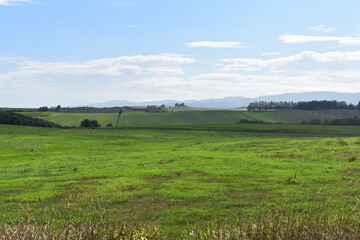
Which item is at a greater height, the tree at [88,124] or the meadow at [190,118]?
the meadow at [190,118]

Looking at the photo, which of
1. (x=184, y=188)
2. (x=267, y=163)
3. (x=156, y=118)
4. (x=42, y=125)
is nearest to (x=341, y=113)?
(x=156, y=118)

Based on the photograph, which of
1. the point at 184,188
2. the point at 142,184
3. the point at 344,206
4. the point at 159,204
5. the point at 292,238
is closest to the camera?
the point at 292,238

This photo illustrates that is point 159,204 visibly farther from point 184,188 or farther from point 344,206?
point 344,206

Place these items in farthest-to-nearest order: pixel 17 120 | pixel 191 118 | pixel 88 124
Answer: pixel 191 118
pixel 88 124
pixel 17 120

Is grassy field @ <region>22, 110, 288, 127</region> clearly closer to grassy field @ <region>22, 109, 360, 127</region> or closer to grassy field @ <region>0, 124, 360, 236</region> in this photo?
grassy field @ <region>22, 109, 360, 127</region>

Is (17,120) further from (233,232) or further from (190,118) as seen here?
(233,232)

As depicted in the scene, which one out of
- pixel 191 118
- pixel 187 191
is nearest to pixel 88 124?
pixel 191 118

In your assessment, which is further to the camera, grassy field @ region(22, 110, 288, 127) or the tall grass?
grassy field @ region(22, 110, 288, 127)

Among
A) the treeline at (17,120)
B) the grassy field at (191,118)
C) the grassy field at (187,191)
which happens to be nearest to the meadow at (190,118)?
the grassy field at (191,118)

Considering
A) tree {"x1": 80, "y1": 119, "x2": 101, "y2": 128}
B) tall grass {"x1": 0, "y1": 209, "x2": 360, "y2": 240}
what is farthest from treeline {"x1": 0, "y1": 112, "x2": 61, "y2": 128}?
tall grass {"x1": 0, "y1": 209, "x2": 360, "y2": 240}

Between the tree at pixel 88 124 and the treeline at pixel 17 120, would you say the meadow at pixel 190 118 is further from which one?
the treeline at pixel 17 120

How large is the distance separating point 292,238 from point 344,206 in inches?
368

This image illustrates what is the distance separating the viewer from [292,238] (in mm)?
8375

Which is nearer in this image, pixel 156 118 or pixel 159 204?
pixel 159 204
